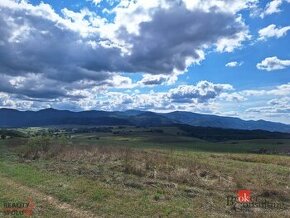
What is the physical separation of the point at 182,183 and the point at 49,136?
105ft

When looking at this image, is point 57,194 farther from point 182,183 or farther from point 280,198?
point 280,198

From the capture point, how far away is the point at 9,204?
19906 millimetres

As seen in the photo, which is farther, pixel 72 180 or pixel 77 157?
pixel 77 157

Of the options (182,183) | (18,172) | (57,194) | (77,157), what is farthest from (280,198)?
(77,157)
